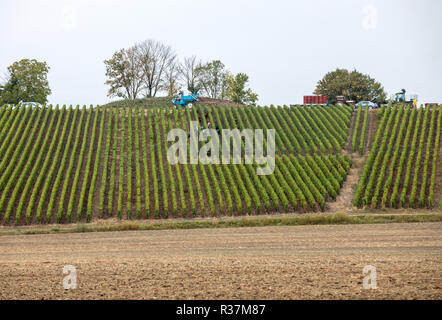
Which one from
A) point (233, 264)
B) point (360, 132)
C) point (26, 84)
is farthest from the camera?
point (26, 84)

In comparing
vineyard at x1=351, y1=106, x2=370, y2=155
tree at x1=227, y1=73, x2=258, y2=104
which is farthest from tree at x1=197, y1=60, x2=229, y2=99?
vineyard at x1=351, y1=106, x2=370, y2=155

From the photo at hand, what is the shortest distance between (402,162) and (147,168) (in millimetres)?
16624

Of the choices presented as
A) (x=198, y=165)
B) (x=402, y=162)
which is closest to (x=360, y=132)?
(x=402, y=162)

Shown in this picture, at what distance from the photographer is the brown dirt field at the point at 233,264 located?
1053cm

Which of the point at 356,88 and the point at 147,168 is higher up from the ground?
the point at 356,88

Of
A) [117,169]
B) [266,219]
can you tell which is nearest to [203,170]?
[117,169]

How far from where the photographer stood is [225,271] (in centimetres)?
1245

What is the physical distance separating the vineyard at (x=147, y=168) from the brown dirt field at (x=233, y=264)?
6.45 meters

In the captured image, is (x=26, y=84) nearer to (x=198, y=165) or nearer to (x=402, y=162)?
(x=198, y=165)

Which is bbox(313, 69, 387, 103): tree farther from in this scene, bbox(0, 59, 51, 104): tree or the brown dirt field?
the brown dirt field

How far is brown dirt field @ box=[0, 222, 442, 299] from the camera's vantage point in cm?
1053

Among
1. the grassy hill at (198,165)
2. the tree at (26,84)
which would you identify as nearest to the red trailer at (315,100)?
the grassy hill at (198,165)

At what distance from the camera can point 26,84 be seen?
223 feet
